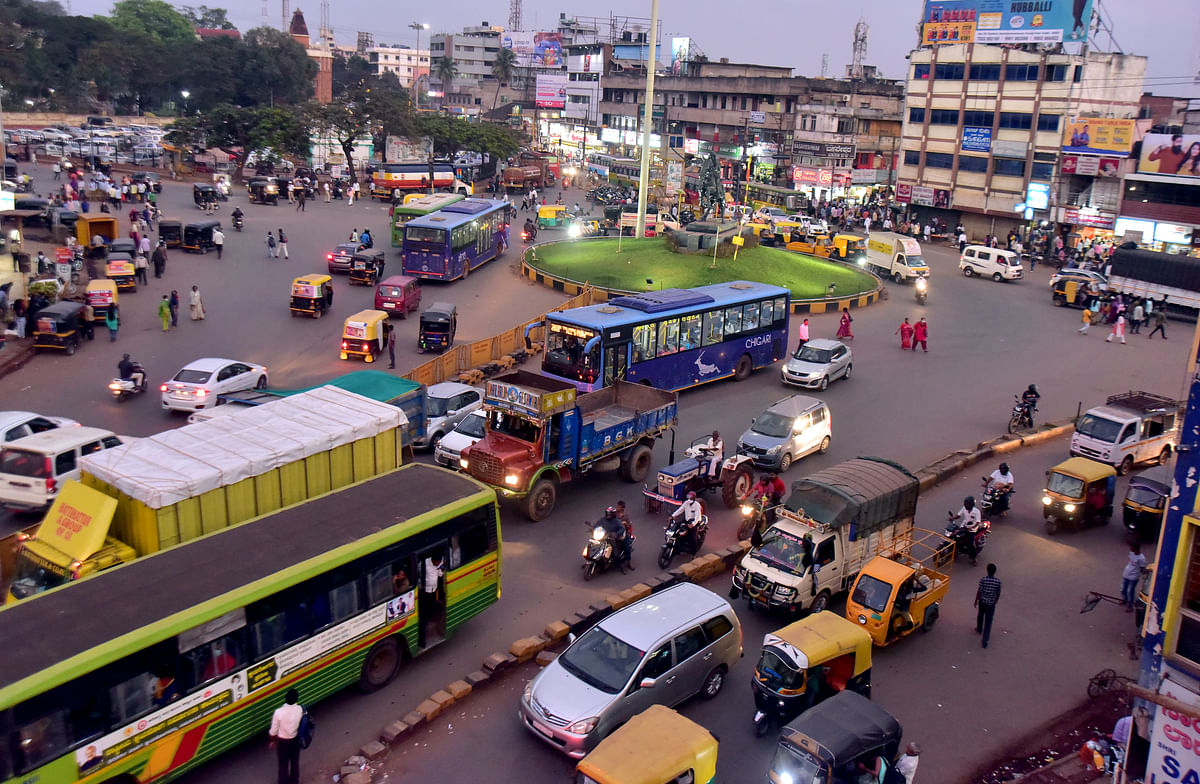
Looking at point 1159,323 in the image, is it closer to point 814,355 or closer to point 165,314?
point 814,355

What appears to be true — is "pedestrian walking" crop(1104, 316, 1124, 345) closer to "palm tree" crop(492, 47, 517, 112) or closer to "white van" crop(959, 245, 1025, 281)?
"white van" crop(959, 245, 1025, 281)

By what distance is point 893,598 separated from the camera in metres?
13.6

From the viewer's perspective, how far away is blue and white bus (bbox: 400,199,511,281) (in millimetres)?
37156

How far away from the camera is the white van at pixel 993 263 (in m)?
45.5

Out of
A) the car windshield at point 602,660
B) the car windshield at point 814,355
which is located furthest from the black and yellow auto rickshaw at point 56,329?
the car windshield at point 814,355

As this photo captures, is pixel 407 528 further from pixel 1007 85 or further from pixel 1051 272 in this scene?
pixel 1007 85

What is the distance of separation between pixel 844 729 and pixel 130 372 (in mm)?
19775

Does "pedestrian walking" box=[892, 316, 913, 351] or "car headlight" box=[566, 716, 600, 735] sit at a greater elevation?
"pedestrian walking" box=[892, 316, 913, 351]

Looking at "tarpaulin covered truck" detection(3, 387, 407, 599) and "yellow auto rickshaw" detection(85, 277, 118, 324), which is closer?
"tarpaulin covered truck" detection(3, 387, 407, 599)

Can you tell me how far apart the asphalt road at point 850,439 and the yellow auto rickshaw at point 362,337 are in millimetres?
723

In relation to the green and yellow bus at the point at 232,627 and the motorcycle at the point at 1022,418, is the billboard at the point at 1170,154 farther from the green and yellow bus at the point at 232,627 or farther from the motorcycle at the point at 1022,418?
the green and yellow bus at the point at 232,627

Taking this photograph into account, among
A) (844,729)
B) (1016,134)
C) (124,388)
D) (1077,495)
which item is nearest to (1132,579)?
(1077,495)

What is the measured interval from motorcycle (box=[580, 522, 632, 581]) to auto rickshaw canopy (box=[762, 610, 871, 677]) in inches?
158

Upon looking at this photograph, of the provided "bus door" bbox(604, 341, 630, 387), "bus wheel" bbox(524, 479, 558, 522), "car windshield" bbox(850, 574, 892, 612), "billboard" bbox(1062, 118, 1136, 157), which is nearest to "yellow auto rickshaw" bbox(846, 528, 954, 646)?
"car windshield" bbox(850, 574, 892, 612)
